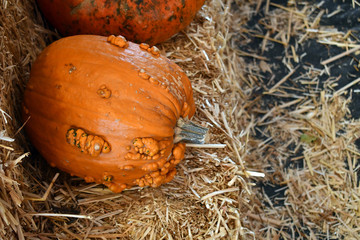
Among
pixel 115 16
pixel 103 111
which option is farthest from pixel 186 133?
pixel 115 16

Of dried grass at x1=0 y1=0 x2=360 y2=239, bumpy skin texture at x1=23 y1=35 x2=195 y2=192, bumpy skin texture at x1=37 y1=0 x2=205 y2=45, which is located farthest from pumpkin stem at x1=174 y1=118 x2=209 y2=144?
bumpy skin texture at x1=37 y1=0 x2=205 y2=45

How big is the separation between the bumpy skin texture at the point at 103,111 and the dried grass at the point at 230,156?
0.59 feet

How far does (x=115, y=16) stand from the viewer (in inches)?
93.8

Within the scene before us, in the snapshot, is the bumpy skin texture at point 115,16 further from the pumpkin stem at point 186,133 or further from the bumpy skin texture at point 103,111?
the pumpkin stem at point 186,133

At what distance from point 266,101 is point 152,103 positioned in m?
1.99

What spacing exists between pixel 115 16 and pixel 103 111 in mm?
836

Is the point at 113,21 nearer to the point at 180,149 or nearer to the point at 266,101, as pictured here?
the point at 180,149

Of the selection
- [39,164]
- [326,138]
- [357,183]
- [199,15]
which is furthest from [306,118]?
[39,164]

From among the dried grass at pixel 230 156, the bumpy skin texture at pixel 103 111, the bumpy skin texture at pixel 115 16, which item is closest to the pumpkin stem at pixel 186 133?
the bumpy skin texture at pixel 103 111

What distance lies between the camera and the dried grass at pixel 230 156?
6.59ft

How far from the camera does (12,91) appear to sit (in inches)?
81.2

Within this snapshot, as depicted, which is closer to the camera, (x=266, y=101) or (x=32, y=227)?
(x=32, y=227)

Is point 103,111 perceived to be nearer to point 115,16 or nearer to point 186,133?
point 186,133

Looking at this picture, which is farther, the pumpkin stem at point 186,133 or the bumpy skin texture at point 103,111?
the pumpkin stem at point 186,133
